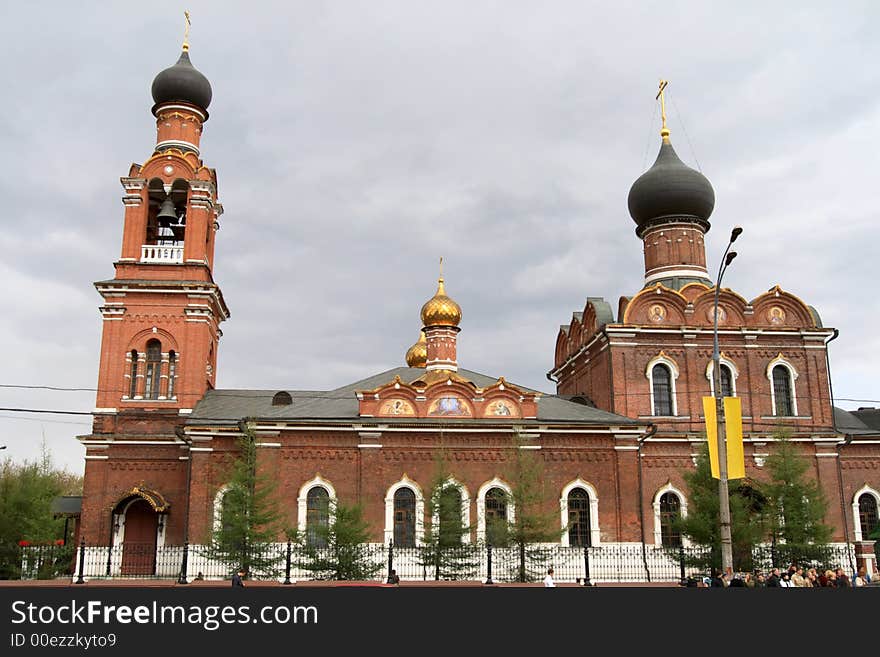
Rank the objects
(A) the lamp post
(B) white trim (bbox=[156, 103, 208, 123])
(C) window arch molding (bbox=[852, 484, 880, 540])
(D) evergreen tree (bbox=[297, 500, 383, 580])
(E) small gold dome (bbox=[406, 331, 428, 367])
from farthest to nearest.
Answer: (E) small gold dome (bbox=[406, 331, 428, 367]) < (B) white trim (bbox=[156, 103, 208, 123]) < (C) window arch molding (bbox=[852, 484, 880, 540]) < (D) evergreen tree (bbox=[297, 500, 383, 580]) < (A) the lamp post

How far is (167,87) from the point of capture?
102 ft

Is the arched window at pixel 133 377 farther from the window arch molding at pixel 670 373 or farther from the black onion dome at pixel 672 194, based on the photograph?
the black onion dome at pixel 672 194

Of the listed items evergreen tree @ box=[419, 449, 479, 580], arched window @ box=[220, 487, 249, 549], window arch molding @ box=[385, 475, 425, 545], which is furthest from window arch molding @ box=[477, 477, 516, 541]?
arched window @ box=[220, 487, 249, 549]

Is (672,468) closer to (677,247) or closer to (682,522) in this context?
(682,522)

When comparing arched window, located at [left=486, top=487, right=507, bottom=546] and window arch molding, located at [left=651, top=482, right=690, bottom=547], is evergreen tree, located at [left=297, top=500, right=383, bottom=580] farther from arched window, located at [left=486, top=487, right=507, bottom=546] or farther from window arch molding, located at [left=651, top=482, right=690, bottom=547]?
window arch molding, located at [left=651, top=482, right=690, bottom=547]

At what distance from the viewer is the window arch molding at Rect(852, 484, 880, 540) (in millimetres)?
30047

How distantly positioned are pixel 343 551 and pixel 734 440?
11692mm

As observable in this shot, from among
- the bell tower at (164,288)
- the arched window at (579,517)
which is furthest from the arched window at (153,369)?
the arched window at (579,517)

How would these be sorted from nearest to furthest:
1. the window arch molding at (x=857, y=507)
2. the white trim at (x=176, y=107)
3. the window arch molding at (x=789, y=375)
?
the window arch molding at (x=857, y=507)
the window arch molding at (x=789, y=375)
the white trim at (x=176, y=107)

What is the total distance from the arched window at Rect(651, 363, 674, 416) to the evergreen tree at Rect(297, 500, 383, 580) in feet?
40.2

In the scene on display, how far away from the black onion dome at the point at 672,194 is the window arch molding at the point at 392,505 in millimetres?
15299

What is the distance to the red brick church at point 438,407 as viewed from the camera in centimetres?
2666
